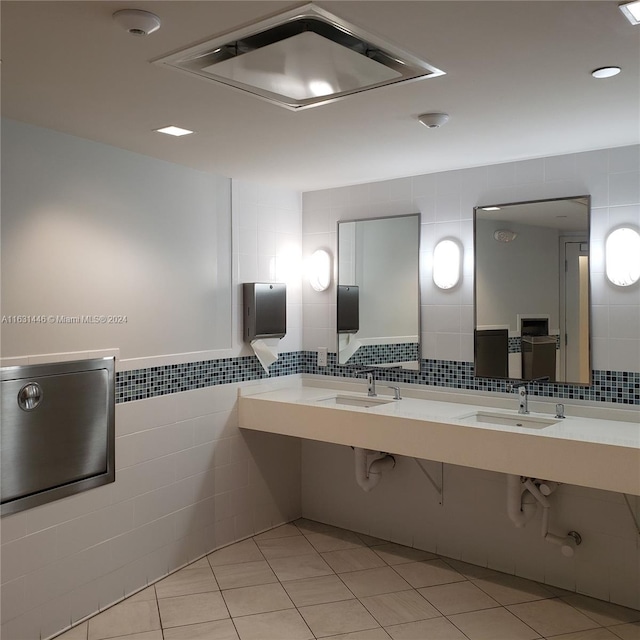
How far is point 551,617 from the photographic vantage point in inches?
128

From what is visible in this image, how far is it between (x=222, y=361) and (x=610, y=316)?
2349 millimetres

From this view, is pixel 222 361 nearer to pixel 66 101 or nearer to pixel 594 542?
pixel 66 101

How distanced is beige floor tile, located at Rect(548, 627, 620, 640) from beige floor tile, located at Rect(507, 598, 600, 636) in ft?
0.10

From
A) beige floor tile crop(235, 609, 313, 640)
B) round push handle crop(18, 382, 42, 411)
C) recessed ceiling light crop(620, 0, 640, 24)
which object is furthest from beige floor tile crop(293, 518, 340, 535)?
recessed ceiling light crop(620, 0, 640, 24)

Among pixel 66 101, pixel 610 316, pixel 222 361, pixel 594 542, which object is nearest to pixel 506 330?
pixel 610 316

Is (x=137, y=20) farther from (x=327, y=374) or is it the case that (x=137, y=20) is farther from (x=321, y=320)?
(x=327, y=374)

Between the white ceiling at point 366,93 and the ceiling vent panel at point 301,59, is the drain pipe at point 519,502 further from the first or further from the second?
the ceiling vent panel at point 301,59

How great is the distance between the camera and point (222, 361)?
4117 mm

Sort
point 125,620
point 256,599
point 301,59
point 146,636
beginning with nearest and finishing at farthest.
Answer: point 301,59, point 146,636, point 125,620, point 256,599

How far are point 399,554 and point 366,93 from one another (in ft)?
9.50

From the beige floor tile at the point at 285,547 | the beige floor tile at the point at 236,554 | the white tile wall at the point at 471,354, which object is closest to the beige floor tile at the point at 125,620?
the beige floor tile at the point at 236,554

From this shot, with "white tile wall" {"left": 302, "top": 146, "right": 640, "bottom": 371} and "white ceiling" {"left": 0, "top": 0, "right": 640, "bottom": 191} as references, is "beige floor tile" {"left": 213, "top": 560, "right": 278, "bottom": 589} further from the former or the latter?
"white ceiling" {"left": 0, "top": 0, "right": 640, "bottom": 191}

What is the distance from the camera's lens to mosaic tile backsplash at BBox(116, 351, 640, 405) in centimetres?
340

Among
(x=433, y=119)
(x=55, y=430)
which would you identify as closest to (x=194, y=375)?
(x=55, y=430)
